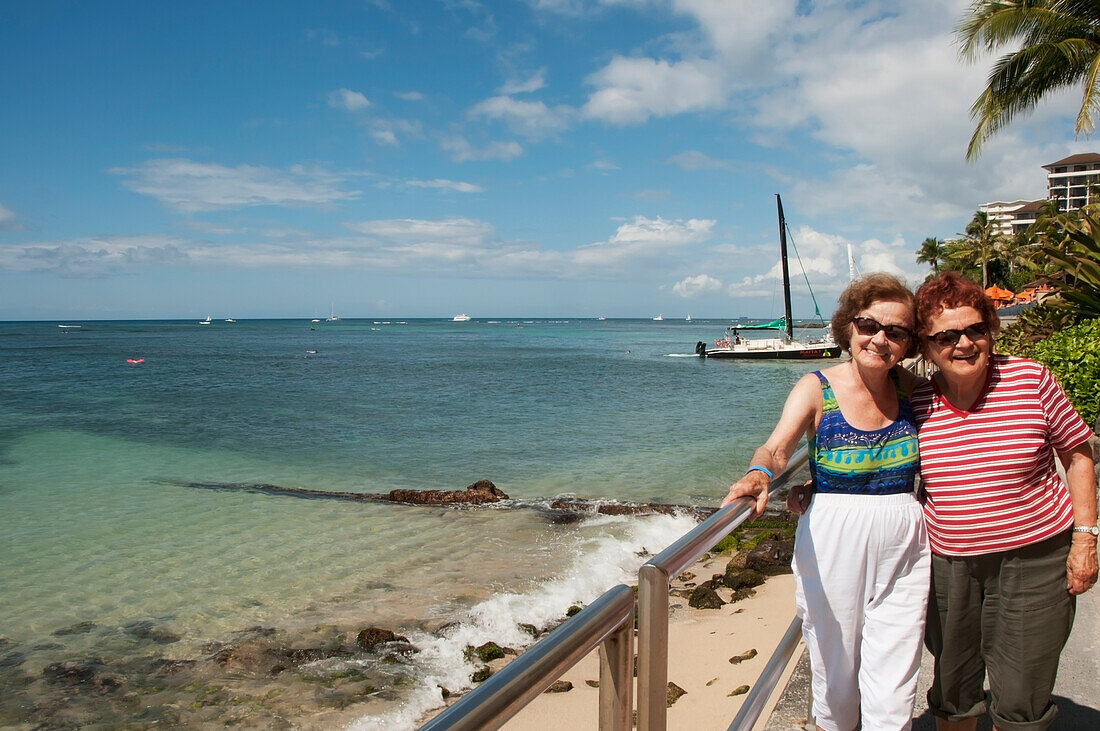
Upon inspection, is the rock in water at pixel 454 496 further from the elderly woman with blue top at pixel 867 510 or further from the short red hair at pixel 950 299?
the short red hair at pixel 950 299

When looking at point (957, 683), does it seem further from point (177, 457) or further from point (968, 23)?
point (177, 457)

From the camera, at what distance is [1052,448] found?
228 cm

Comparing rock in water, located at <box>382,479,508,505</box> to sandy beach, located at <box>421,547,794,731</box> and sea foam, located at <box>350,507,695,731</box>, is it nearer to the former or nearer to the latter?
sea foam, located at <box>350,507,695,731</box>

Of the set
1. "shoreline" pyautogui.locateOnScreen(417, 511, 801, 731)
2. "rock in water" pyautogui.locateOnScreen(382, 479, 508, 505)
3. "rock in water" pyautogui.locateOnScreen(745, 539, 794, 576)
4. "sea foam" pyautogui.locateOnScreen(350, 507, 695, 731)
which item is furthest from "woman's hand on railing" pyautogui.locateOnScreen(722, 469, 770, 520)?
"rock in water" pyautogui.locateOnScreen(382, 479, 508, 505)

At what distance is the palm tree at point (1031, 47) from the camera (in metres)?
13.3

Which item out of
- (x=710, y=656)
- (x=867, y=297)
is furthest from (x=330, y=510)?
(x=867, y=297)

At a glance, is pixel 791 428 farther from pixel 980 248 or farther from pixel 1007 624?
pixel 980 248

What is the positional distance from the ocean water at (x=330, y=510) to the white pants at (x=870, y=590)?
4445 millimetres

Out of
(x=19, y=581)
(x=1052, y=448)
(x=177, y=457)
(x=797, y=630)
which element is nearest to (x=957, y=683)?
(x=797, y=630)

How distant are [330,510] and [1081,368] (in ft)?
34.2

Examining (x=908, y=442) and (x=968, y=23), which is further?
(x=968, y=23)

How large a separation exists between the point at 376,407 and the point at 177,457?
32.7 feet

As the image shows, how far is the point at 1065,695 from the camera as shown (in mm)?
2988

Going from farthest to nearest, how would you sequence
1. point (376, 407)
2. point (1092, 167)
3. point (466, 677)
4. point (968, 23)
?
point (1092, 167) → point (376, 407) → point (968, 23) → point (466, 677)
